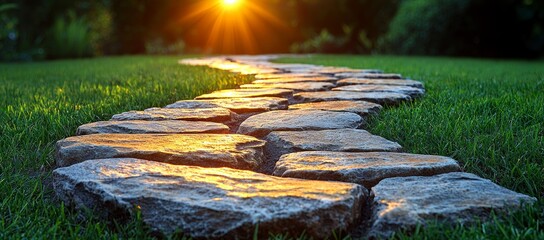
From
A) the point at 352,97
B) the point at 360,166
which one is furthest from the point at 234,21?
the point at 360,166

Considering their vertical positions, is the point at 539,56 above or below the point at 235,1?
below

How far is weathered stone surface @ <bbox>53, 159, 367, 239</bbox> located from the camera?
4.34ft

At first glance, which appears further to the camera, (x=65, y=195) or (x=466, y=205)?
(x=65, y=195)

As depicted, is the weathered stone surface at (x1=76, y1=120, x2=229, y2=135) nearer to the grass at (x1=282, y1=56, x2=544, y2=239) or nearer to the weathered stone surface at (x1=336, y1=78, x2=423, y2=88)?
the grass at (x1=282, y1=56, x2=544, y2=239)

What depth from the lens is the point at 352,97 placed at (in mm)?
2918

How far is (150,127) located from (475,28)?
8.77m

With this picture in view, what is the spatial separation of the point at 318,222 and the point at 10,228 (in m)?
0.75

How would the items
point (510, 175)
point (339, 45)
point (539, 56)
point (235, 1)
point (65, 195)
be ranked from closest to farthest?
point (65, 195) → point (510, 175) → point (539, 56) → point (235, 1) → point (339, 45)

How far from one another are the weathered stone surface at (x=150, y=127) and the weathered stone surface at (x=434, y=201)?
814mm

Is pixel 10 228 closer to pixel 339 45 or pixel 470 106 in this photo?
pixel 470 106

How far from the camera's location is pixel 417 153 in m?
1.94

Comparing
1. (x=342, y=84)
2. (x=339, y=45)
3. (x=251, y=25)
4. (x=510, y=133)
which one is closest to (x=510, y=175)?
(x=510, y=133)

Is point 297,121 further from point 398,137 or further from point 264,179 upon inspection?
point 264,179

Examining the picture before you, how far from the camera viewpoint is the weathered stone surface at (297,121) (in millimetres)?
2193
